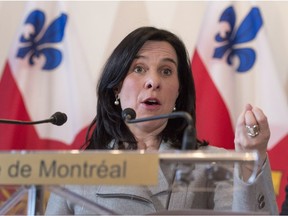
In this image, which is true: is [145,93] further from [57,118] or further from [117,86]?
[57,118]

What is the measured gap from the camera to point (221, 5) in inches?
85.8

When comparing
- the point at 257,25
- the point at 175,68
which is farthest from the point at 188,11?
the point at 175,68

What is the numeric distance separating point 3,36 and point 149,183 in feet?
5.84

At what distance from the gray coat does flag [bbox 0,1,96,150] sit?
1.14 m

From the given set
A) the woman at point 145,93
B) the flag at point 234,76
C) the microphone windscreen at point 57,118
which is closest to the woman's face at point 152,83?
the woman at point 145,93

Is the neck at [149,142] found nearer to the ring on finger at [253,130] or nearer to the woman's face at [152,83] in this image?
the woman's face at [152,83]

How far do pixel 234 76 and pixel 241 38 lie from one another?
0.50ft

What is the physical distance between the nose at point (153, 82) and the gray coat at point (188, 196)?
43 centimetres

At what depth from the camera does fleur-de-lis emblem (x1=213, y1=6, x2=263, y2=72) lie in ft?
6.95

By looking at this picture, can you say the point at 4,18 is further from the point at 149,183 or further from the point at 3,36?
the point at 149,183

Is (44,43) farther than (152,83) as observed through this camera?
Yes

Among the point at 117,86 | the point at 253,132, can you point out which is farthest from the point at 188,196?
the point at 117,86

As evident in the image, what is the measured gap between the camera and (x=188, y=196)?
2.79ft

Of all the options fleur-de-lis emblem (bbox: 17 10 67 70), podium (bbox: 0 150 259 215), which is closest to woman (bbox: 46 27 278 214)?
podium (bbox: 0 150 259 215)
